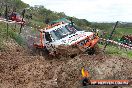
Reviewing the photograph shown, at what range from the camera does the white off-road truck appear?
18870 mm

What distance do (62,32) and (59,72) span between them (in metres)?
7.46

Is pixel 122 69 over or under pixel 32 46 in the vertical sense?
over

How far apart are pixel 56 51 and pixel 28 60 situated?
236cm

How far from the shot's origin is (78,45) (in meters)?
19.0

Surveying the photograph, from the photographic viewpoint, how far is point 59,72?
1351 centimetres

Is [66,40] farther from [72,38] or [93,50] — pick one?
[93,50]

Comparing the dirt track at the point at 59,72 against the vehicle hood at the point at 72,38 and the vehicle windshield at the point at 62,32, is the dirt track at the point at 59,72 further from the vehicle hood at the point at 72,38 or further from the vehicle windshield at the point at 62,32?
the vehicle windshield at the point at 62,32

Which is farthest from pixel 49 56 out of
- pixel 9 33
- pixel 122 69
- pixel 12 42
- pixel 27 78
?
pixel 122 69

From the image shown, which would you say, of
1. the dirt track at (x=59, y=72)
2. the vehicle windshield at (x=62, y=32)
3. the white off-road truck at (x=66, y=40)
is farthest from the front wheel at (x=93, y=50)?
the dirt track at (x=59, y=72)

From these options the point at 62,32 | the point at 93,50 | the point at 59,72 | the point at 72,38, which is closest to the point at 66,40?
the point at 72,38

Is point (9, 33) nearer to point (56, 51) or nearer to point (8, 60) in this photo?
point (56, 51)

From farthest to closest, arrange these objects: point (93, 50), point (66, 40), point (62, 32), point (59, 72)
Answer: point (62, 32)
point (66, 40)
point (93, 50)
point (59, 72)

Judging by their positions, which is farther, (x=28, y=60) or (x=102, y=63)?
(x=28, y=60)

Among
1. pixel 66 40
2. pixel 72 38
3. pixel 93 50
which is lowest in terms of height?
pixel 93 50
